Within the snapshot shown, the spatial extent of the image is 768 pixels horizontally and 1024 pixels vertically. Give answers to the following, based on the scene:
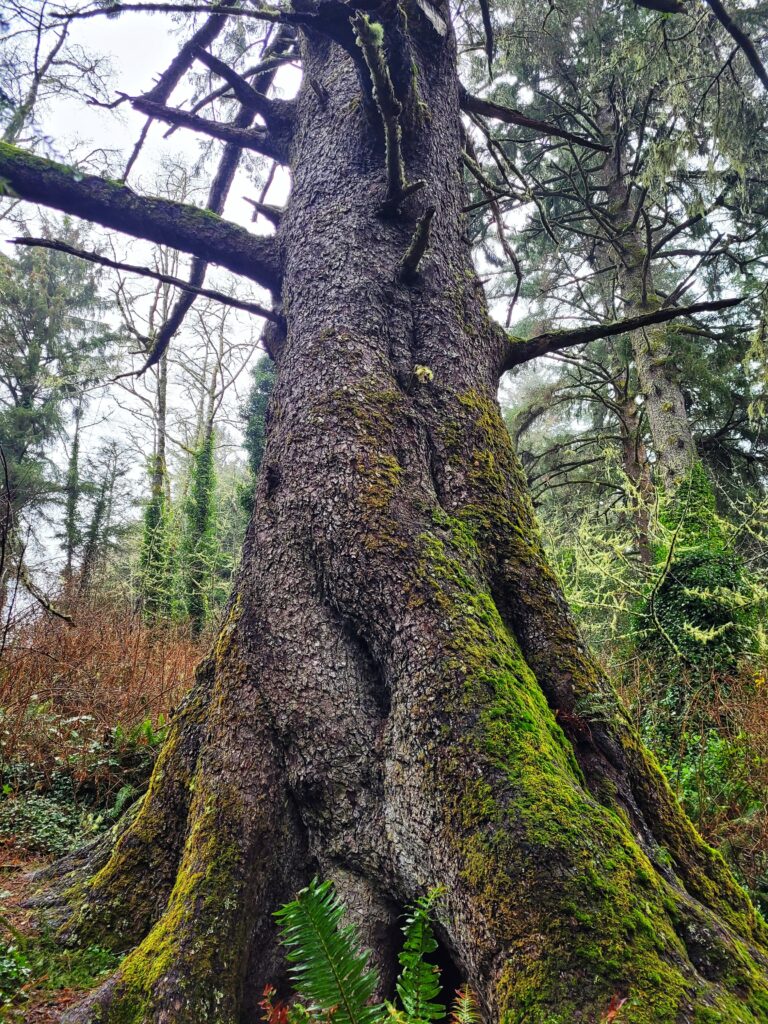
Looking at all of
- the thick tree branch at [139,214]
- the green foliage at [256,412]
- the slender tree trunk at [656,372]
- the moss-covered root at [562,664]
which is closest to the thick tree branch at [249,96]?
the thick tree branch at [139,214]

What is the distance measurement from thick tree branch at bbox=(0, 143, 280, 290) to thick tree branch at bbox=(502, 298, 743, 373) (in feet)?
4.58

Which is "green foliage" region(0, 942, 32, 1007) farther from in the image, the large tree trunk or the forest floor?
the large tree trunk

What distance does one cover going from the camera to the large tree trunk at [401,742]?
151cm

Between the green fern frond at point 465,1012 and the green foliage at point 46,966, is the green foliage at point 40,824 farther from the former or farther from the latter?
the green fern frond at point 465,1012

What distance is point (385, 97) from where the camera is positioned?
2375 millimetres

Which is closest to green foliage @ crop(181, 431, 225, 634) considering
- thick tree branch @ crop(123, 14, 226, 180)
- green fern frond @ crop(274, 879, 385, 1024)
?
thick tree branch @ crop(123, 14, 226, 180)

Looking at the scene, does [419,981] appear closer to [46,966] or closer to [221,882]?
[221,882]

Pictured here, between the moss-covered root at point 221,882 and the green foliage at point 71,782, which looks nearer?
the moss-covered root at point 221,882

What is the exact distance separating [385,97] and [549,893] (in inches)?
112

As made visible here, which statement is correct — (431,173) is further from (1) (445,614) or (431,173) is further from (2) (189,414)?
(2) (189,414)

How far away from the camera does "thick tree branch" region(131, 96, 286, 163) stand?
3.38 m

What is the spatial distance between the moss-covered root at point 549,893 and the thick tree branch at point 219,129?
11.1 feet

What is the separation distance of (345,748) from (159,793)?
887 mm

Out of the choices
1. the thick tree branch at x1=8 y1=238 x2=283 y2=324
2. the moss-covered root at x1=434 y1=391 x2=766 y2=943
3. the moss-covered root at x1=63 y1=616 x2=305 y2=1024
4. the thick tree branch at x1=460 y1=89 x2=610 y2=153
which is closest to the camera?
the moss-covered root at x1=63 y1=616 x2=305 y2=1024
